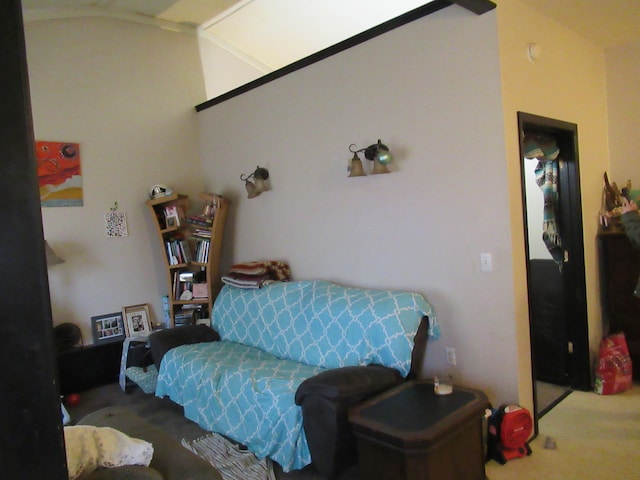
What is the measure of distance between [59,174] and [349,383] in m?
3.18

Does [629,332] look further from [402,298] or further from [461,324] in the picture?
[402,298]

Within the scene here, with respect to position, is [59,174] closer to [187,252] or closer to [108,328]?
[187,252]

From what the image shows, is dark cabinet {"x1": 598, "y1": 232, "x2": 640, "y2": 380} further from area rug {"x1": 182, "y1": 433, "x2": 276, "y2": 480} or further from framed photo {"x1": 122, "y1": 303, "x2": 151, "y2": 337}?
framed photo {"x1": 122, "y1": 303, "x2": 151, "y2": 337}

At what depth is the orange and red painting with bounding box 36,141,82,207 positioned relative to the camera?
396 cm

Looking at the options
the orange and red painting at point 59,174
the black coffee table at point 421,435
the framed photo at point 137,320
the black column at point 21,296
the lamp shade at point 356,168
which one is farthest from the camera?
the framed photo at point 137,320

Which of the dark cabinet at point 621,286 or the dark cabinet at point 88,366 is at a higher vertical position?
the dark cabinet at point 621,286

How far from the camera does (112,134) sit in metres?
4.34

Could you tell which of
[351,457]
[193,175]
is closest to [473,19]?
[351,457]

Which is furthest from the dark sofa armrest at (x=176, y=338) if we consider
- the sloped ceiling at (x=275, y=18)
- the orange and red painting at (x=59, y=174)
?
the sloped ceiling at (x=275, y=18)

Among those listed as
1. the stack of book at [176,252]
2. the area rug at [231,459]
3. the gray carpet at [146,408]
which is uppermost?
the stack of book at [176,252]

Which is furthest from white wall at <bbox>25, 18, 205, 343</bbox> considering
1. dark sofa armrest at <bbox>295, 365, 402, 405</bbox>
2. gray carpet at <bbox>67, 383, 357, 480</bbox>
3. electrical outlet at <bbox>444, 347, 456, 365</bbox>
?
electrical outlet at <bbox>444, 347, 456, 365</bbox>

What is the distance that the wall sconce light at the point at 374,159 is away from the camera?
2.99 metres

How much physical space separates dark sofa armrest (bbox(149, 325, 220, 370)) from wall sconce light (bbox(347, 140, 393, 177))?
1.88 m

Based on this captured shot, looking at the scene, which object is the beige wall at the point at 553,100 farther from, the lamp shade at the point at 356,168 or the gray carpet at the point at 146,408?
the gray carpet at the point at 146,408
